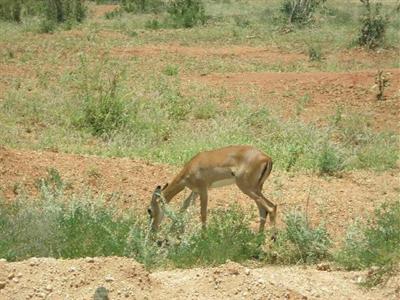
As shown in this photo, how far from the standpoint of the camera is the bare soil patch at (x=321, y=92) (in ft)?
54.2

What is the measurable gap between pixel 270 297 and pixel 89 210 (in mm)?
2823

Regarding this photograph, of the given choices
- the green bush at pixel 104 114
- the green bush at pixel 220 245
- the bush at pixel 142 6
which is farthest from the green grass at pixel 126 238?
the bush at pixel 142 6

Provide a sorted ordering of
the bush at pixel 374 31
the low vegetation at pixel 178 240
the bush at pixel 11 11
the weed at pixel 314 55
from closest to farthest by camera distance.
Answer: the low vegetation at pixel 178 240 < the weed at pixel 314 55 < the bush at pixel 374 31 < the bush at pixel 11 11

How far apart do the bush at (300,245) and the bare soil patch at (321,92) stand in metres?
8.52

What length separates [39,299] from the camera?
5.55 meters

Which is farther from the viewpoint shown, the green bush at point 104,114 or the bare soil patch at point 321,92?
the bare soil patch at point 321,92

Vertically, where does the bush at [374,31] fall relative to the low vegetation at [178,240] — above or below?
below

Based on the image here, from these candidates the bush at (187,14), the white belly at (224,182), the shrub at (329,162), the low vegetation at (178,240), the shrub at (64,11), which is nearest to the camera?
the low vegetation at (178,240)

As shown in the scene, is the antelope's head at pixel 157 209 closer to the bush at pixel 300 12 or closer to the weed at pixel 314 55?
the weed at pixel 314 55

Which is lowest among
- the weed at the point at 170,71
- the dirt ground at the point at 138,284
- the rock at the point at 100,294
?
the weed at the point at 170,71

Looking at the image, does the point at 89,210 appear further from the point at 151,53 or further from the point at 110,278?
the point at 151,53

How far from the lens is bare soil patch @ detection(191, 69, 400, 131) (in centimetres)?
1653

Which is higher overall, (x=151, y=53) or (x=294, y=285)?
(x=294, y=285)

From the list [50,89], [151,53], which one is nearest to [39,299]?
[50,89]
